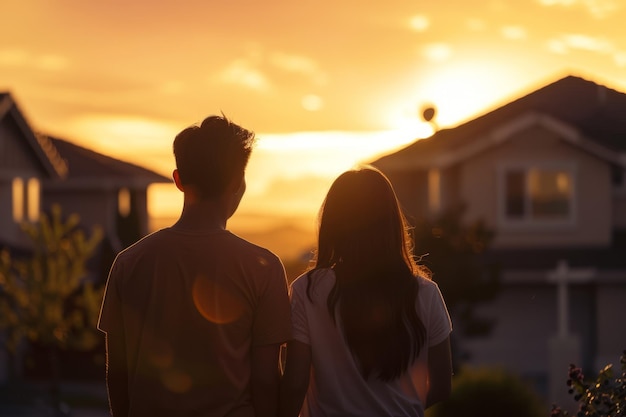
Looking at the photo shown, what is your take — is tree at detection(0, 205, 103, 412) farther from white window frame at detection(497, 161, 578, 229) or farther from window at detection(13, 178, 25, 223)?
white window frame at detection(497, 161, 578, 229)

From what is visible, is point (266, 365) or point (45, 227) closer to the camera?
point (266, 365)

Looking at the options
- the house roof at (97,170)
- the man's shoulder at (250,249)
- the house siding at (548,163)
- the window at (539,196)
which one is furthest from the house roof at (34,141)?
the man's shoulder at (250,249)

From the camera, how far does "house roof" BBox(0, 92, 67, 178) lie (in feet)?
112

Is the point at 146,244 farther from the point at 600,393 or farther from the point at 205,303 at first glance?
the point at 600,393

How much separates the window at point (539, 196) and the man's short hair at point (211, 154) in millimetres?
29438

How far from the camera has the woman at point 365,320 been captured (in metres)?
4.99

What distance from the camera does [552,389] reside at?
25.5m

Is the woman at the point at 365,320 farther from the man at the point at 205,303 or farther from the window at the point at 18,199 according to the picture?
the window at the point at 18,199

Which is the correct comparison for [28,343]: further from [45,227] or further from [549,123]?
[549,123]

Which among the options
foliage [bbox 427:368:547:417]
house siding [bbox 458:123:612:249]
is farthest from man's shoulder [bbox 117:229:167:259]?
house siding [bbox 458:123:612:249]

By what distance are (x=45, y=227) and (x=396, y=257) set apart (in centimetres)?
2383

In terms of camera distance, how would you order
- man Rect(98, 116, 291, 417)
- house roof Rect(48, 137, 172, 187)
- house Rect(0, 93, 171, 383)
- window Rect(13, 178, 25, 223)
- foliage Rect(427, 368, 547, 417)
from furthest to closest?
1. house roof Rect(48, 137, 172, 187)
2. window Rect(13, 178, 25, 223)
3. house Rect(0, 93, 171, 383)
4. foliage Rect(427, 368, 547, 417)
5. man Rect(98, 116, 291, 417)

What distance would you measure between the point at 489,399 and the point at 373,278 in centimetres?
1076

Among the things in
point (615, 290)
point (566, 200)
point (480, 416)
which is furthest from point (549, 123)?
point (480, 416)
